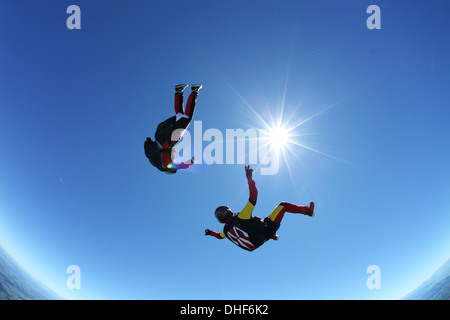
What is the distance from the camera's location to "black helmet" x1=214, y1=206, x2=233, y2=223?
5934mm

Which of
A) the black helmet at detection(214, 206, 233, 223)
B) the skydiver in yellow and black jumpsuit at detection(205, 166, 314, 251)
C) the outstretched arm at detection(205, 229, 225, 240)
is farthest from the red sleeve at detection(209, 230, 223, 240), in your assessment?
the black helmet at detection(214, 206, 233, 223)

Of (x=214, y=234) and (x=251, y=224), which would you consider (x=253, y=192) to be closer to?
(x=251, y=224)

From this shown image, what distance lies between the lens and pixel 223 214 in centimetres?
593

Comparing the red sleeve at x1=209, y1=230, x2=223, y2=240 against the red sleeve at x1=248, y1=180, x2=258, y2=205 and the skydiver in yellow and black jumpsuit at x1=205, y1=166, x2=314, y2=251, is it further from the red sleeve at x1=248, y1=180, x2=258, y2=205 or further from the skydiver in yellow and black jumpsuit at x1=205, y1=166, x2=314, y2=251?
the red sleeve at x1=248, y1=180, x2=258, y2=205

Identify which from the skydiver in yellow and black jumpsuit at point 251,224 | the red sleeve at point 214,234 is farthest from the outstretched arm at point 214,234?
the skydiver in yellow and black jumpsuit at point 251,224

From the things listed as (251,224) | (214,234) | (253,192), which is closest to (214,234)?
(214,234)

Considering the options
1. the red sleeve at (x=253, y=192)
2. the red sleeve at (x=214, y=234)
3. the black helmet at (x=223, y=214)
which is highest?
the red sleeve at (x=253, y=192)

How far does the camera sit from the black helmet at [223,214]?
19.5 feet

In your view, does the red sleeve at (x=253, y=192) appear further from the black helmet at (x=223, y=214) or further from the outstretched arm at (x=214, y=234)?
the outstretched arm at (x=214, y=234)

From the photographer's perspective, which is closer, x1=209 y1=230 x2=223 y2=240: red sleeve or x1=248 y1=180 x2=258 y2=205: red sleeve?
x1=248 y1=180 x2=258 y2=205: red sleeve
